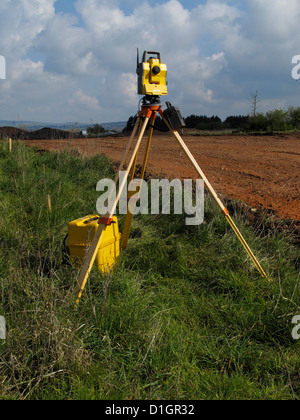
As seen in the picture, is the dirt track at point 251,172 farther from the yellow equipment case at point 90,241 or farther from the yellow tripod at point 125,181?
the yellow equipment case at point 90,241

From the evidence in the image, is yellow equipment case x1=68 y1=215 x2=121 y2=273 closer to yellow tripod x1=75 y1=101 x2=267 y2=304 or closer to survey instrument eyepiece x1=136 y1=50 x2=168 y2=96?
yellow tripod x1=75 y1=101 x2=267 y2=304

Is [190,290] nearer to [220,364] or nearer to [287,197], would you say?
[220,364]

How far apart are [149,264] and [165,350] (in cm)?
135

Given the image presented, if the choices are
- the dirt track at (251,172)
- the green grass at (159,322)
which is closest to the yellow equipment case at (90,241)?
the green grass at (159,322)

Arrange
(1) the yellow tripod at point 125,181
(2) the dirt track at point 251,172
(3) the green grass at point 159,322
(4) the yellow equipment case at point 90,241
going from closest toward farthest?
(3) the green grass at point 159,322 < (1) the yellow tripod at point 125,181 < (4) the yellow equipment case at point 90,241 < (2) the dirt track at point 251,172

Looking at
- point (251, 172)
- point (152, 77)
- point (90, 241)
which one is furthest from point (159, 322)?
point (251, 172)

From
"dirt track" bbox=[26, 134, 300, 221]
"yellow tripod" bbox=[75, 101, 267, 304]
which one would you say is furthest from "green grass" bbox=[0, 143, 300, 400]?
"dirt track" bbox=[26, 134, 300, 221]

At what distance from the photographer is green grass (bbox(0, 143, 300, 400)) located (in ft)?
6.57

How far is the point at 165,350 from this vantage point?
228 cm

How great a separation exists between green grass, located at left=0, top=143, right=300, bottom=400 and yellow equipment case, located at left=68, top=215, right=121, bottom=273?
0.15 m

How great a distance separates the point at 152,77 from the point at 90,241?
1495 millimetres

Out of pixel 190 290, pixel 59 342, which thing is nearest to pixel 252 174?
pixel 190 290

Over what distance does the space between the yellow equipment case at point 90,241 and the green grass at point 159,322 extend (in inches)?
6.0

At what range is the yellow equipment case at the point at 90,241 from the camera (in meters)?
3.07
